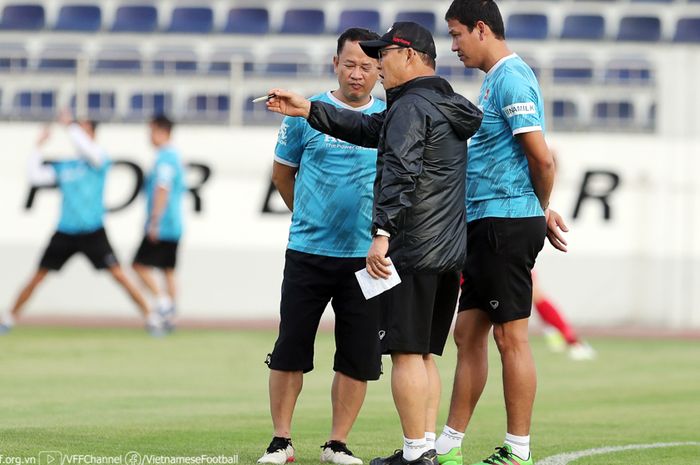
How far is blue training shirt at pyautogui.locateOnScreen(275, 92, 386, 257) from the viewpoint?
7449mm

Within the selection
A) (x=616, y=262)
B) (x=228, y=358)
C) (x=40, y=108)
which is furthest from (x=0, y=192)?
(x=616, y=262)

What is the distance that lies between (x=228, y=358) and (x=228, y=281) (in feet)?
20.7

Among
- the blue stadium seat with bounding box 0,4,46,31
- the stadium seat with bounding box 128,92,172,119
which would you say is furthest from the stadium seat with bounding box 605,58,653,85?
the blue stadium seat with bounding box 0,4,46,31

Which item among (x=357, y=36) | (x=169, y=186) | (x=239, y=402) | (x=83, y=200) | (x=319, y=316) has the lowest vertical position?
(x=239, y=402)

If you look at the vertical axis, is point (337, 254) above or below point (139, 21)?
below

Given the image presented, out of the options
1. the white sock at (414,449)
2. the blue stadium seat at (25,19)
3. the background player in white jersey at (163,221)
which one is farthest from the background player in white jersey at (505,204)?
the blue stadium seat at (25,19)

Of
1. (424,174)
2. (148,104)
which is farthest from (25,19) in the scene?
(424,174)

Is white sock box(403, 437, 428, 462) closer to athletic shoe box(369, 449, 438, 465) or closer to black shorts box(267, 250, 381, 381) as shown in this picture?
athletic shoe box(369, 449, 438, 465)

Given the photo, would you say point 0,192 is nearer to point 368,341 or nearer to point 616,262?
point 616,262

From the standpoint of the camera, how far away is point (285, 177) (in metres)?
7.72

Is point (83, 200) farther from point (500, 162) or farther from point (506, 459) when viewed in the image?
point (506, 459)

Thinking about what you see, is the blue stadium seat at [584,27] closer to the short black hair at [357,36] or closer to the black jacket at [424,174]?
the short black hair at [357,36]

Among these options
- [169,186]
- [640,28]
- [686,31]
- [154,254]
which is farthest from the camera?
[686,31]

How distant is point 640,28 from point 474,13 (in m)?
26.8
